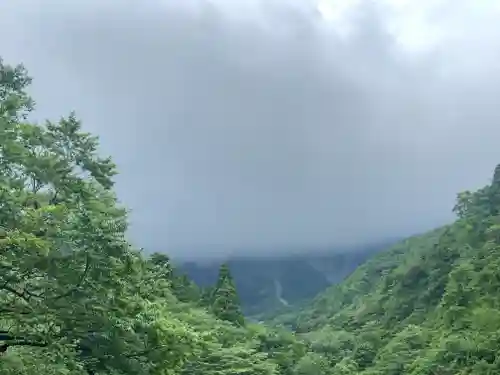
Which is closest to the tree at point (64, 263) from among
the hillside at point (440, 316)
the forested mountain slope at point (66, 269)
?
the forested mountain slope at point (66, 269)

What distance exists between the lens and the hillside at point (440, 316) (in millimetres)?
34812

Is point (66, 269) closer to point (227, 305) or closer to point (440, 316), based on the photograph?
point (227, 305)

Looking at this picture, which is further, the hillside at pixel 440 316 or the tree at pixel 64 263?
the hillside at pixel 440 316

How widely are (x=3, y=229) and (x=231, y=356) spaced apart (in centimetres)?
1550

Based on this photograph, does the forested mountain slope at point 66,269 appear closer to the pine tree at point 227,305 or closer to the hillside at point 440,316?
the hillside at point 440,316

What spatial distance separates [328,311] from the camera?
119 metres

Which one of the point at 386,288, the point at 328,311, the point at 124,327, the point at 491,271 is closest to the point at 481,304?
the point at 491,271

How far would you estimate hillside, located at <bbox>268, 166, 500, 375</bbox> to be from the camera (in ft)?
114

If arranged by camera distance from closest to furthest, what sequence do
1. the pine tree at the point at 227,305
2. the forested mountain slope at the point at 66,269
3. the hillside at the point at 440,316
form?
1. the forested mountain slope at the point at 66,269
2. the hillside at the point at 440,316
3. the pine tree at the point at 227,305

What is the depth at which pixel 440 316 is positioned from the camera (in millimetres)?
48469

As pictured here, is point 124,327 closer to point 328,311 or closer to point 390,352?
point 390,352

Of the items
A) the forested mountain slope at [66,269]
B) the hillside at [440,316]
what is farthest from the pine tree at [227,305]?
the forested mountain slope at [66,269]

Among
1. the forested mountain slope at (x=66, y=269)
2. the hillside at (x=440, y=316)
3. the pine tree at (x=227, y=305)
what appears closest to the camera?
the forested mountain slope at (x=66, y=269)

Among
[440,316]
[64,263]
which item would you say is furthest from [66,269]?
[440,316]
